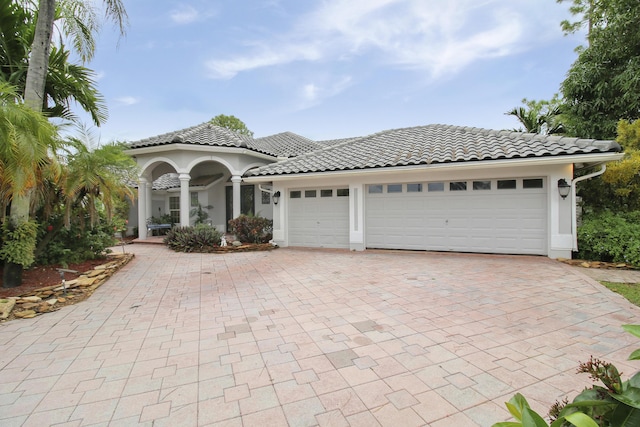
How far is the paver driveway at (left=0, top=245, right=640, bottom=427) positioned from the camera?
2658 millimetres

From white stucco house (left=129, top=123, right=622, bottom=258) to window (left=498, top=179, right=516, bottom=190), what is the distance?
29 millimetres

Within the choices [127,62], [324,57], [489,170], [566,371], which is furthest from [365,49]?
[566,371]

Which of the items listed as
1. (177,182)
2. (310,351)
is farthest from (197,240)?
(177,182)

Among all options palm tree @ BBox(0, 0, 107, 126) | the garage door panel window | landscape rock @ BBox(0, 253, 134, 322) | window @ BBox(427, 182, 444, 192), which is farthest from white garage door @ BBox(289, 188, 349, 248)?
palm tree @ BBox(0, 0, 107, 126)

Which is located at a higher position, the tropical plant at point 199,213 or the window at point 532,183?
the window at point 532,183

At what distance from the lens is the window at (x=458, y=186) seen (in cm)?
1033

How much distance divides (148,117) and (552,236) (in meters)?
21.4

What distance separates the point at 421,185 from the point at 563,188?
405cm

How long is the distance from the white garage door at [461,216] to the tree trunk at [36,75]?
9.55 m

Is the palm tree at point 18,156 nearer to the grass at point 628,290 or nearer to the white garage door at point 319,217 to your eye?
the white garage door at point 319,217

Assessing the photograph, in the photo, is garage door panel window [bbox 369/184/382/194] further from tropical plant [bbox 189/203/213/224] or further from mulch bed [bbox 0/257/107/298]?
tropical plant [bbox 189/203/213/224]

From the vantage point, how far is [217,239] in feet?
39.9

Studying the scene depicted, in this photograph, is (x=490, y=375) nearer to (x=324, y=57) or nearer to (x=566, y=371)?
(x=566, y=371)

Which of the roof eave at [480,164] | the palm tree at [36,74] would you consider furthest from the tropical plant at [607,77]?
the palm tree at [36,74]
